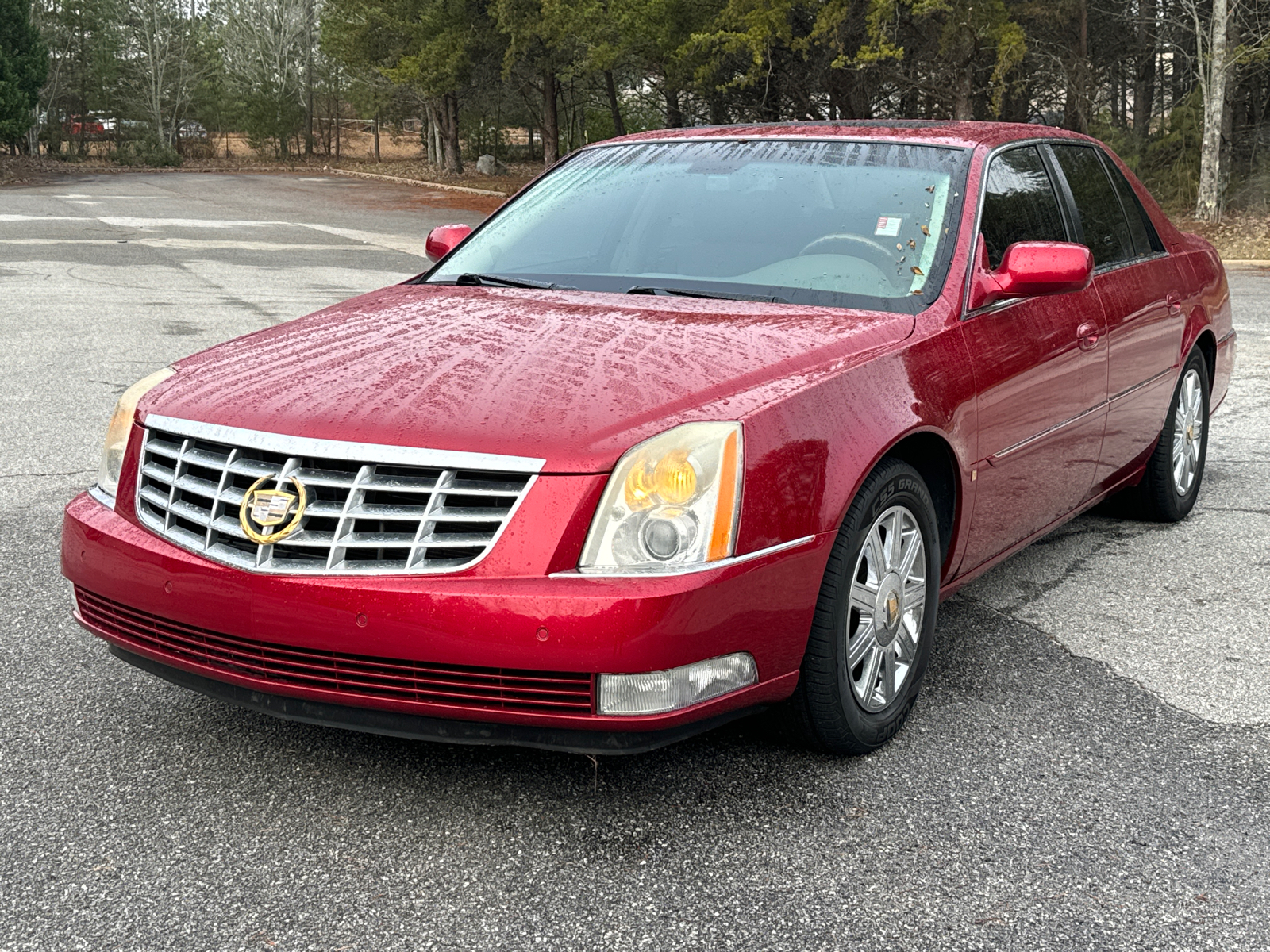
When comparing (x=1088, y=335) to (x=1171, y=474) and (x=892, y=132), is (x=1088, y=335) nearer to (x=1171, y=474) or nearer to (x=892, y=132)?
(x=892, y=132)

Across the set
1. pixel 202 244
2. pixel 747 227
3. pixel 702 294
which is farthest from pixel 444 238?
pixel 202 244

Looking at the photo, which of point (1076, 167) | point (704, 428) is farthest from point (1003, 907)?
point (1076, 167)

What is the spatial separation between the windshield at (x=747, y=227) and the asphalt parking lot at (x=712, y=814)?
120cm

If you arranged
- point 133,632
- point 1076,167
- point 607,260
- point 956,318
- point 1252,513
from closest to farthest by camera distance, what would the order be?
point 133,632
point 956,318
point 607,260
point 1076,167
point 1252,513

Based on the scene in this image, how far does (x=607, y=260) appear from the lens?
14.1 ft

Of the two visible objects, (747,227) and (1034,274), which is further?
(747,227)

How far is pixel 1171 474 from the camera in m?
5.58

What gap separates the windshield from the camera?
3971 millimetres

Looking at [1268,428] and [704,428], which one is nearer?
[704,428]

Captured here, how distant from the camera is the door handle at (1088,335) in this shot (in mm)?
4434

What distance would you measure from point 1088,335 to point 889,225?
0.87 m

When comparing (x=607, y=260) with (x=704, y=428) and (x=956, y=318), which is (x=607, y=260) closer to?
(x=956, y=318)

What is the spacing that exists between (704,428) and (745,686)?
0.56m

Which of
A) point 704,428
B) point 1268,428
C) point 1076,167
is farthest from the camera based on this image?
point 1268,428
